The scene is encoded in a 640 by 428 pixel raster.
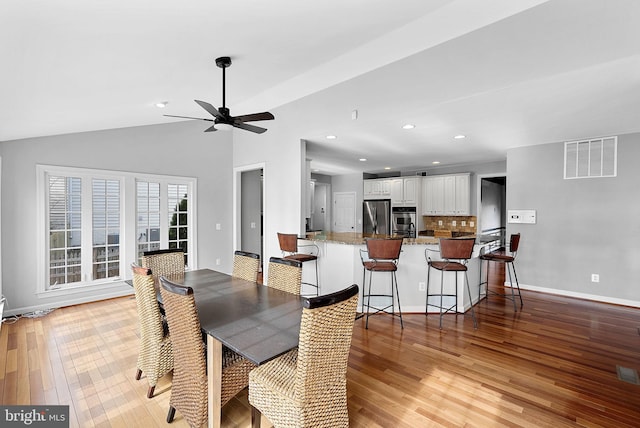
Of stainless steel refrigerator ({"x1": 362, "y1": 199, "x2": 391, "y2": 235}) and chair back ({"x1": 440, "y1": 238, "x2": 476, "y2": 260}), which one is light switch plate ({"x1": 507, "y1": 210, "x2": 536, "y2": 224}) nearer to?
chair back ({"x1": 440, "y1": 238, "x2": 476, "y2": 260})

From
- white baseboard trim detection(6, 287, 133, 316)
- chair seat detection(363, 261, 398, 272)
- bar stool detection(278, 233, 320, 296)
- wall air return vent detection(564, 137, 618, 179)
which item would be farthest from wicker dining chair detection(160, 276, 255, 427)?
wall air return vent detection(564, 137, 618, 179)

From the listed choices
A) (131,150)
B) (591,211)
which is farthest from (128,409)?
(591,211)

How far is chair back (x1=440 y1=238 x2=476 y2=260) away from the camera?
336cm

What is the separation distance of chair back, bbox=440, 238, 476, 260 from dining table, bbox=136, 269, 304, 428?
2.01 m

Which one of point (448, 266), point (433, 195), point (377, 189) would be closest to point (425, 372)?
point (448, 266)

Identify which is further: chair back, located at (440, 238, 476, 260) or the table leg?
chair back, located at (440, 238, 476, 260)

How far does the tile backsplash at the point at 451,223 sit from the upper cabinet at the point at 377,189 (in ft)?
3.72

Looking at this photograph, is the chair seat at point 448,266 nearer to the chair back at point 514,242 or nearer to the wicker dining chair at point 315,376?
the chair back at point 514,242

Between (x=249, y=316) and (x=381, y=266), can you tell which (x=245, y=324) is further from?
(x=381, y=266)

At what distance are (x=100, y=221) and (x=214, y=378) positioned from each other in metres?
4.03

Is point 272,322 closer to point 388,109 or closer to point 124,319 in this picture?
point 388,109

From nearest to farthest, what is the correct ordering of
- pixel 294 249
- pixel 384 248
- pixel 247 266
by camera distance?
pixel 247 266 < pixel 384 248 < pixel 294 249

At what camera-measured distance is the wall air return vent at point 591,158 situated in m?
4.26
